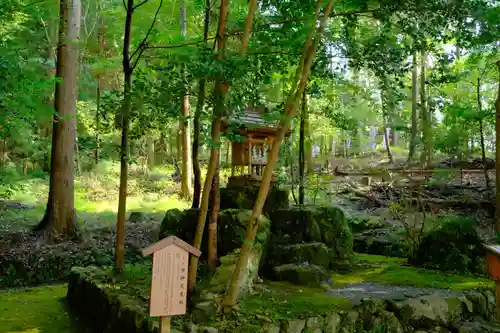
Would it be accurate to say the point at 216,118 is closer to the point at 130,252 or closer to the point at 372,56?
the point at 372,56

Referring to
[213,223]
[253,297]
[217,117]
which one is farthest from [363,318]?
[217,117]

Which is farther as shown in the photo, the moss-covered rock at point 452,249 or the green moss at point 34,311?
the moss-covered rock at point 452,249

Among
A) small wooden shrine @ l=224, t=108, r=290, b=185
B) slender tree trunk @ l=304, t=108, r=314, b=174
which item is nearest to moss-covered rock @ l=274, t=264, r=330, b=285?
small wooden shrine @ l=224, t=108, r=290, b=185

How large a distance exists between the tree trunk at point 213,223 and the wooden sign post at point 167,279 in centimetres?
180

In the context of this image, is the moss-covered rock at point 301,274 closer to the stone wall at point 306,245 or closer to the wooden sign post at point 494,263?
the stone wall at point 306,245

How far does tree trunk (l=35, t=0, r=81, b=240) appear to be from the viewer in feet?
31.8

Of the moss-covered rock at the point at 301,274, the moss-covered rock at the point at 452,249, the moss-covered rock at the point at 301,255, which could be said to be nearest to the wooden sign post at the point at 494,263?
the moss-covered rock at the point at 301,274

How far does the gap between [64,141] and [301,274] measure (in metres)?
6.45

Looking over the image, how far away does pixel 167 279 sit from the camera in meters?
3.90

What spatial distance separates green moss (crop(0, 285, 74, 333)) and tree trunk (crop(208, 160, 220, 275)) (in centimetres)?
222

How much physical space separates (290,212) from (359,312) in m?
2.79

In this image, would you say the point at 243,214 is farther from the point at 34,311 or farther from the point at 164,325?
the point at 34,311

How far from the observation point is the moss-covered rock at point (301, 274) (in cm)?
647

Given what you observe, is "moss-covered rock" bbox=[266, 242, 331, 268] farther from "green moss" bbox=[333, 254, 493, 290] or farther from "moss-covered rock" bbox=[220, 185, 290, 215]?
"moss-covered rock" bbox=[220, 185, 290, 215]
